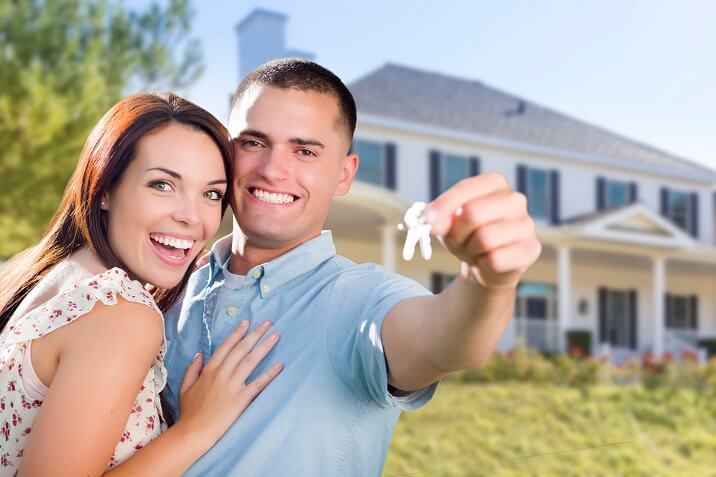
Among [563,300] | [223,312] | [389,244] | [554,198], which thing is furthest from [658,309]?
[223,312]

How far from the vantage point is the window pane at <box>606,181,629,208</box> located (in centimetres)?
1950

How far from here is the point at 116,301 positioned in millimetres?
1664

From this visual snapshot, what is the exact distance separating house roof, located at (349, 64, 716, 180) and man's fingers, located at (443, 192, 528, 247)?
15.0 meters

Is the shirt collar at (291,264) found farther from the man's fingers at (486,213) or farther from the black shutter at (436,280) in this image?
the black shutter at (436,280)

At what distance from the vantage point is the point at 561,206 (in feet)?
60.7

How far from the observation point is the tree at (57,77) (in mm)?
12414

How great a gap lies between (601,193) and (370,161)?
6199mm

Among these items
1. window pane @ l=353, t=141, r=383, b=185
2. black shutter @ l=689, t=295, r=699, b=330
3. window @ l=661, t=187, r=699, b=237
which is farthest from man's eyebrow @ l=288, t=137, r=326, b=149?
black shutter @ l=689, t=295, r=699, b=330

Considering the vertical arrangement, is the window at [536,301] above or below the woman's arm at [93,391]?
below

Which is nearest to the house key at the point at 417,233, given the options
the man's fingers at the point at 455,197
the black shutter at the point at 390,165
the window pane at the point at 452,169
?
the man's fingers at the point at 455,197

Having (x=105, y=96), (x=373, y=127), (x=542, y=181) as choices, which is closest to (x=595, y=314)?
(x=542, y=181)

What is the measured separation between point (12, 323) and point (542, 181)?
17217 millimetres

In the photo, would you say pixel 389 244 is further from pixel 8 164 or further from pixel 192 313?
pixel 192 313

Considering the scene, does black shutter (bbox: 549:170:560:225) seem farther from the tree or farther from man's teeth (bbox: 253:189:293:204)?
man's teeth (bbox: 253:189:293:204)
